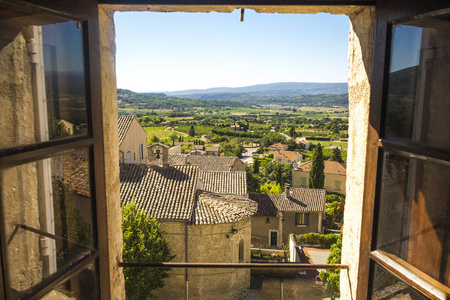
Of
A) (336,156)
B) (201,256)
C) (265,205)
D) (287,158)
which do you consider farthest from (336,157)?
(201,256)

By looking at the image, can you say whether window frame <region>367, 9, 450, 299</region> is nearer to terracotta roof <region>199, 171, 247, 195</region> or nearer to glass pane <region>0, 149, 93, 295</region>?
glass pane <region>0, 149, 93, 295</region>

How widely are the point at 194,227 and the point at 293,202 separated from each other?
530 inches

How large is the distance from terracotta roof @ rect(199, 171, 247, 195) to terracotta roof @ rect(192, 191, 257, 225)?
3.86 meters

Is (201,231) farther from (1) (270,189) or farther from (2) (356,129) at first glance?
(1) (270,189)

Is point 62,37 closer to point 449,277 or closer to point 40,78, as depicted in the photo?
point 40,78

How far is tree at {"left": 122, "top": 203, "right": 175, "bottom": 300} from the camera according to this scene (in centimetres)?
1074

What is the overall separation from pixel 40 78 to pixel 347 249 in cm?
196

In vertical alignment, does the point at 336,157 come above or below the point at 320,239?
below

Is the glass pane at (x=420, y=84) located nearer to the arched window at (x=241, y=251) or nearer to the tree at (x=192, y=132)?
the arched window at (x=241, y=251)

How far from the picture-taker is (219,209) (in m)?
13.1

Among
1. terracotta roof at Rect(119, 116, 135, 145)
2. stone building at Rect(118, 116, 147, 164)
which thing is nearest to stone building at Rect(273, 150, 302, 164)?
stone building at Rect(118, 116, 147, 164)

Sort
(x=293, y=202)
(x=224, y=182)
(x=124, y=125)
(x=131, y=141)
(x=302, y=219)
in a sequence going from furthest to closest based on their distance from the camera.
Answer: (x=293, y=202), (x=302, y=219), (x=131, y=141), (x=124, y=125), (x=224, y=182)

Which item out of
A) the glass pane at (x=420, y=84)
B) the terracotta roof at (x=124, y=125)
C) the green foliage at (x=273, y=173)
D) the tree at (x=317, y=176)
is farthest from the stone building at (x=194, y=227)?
the green foliage at (x=273, y=173)

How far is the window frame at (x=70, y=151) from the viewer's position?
1.10 metres
